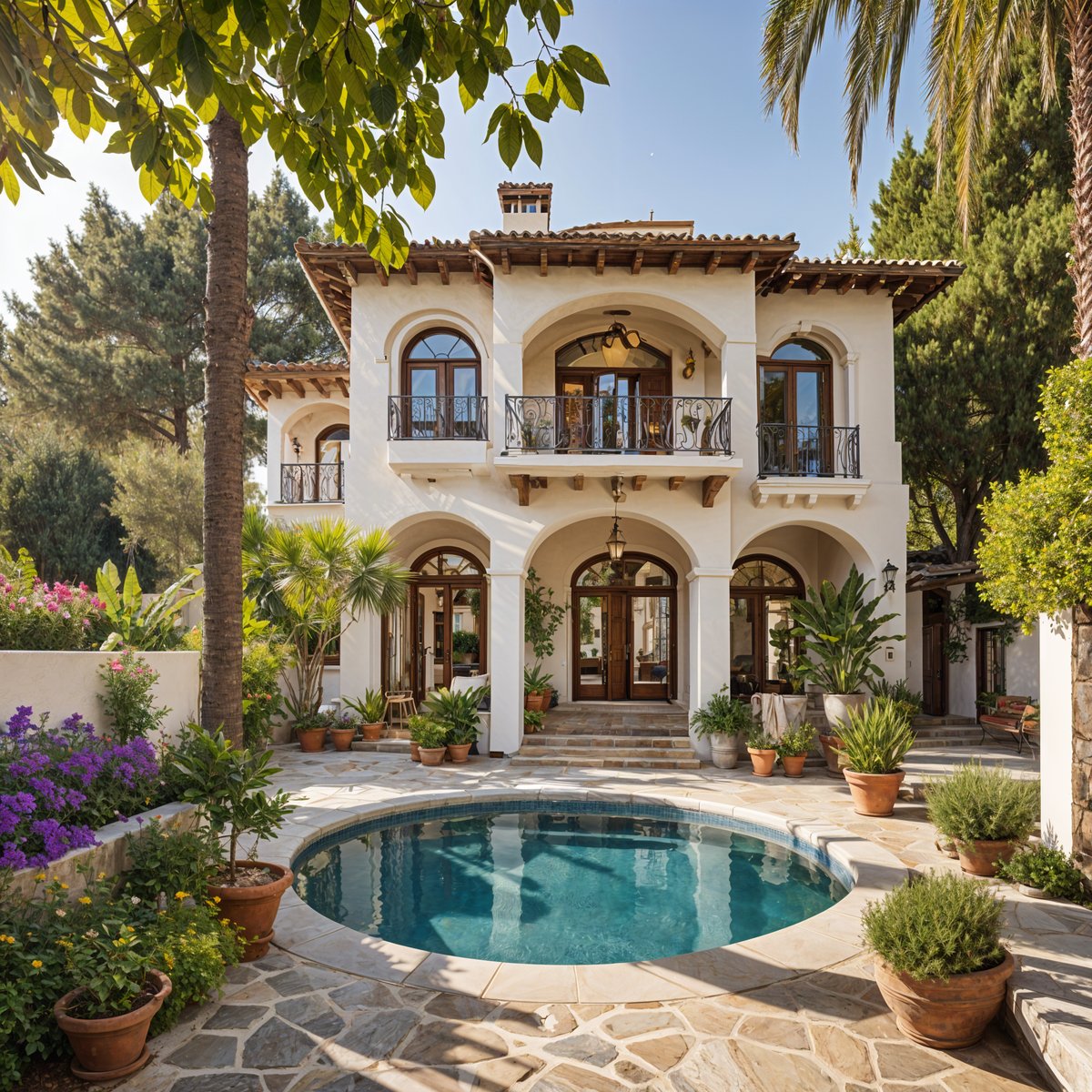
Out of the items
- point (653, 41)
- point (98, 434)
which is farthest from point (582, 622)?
point (98, 434)

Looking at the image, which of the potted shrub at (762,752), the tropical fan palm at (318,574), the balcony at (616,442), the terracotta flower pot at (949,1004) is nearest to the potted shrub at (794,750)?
the potted shrub at (762,752)

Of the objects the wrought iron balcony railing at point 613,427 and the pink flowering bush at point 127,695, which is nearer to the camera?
the pink flowering bush at point 127,695

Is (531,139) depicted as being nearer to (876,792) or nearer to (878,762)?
(878,762)

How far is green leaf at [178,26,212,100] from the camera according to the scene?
2275 mm

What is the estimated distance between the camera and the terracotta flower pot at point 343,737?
12.8 meters

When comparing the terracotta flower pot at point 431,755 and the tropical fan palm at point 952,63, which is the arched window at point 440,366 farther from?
the tropical fan palm at point 952,63

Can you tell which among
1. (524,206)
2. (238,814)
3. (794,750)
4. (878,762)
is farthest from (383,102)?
(524,206)

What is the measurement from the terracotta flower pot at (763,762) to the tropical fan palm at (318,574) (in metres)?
6.46

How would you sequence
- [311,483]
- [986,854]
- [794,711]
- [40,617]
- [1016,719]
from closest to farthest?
[986,854] → [40,617] → [794,711] → [1016,719] → [311,483]

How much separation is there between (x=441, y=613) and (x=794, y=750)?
8387 mm

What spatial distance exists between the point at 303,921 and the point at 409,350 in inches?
427

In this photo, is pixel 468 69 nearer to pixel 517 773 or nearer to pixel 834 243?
pixel 517 773

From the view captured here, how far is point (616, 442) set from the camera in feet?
43.9

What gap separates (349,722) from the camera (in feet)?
42.9
